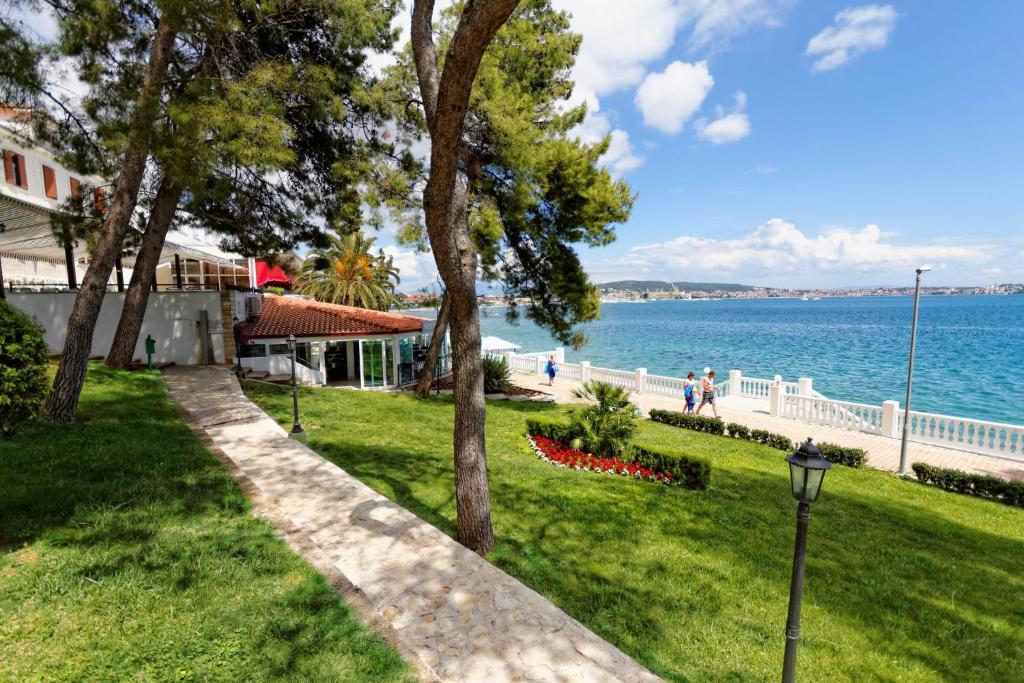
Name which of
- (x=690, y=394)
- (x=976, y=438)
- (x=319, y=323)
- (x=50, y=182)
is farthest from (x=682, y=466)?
(x=50, y=182)

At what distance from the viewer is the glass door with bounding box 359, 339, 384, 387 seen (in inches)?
720

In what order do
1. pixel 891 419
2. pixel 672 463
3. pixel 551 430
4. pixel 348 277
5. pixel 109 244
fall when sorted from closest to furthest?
pixel 109 244 → pixel 672 463 → pixel 551 430 → pixel 891 419 → pixel 348 277

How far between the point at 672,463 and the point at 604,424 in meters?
1.68

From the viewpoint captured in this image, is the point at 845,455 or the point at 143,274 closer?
the point at 845,455

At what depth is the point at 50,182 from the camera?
1970 cm

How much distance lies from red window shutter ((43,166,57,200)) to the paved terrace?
21.5 m

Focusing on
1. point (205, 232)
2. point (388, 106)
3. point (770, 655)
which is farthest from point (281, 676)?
point (205, 232)

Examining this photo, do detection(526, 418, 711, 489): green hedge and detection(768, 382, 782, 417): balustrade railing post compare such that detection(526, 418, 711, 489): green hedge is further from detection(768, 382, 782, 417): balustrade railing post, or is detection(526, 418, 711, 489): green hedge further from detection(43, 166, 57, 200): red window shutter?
detection(43, 166, 57, 200): red window shutter

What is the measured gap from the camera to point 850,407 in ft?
48.3

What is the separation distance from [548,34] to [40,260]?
2519 cm

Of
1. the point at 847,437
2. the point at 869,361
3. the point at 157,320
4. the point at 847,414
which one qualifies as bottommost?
the point at 869,361

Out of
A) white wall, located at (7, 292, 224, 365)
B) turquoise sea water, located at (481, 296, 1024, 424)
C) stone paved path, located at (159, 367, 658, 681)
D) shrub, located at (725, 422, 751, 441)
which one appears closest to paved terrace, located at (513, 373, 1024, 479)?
shrub, located at (725, 422, 751, 441)

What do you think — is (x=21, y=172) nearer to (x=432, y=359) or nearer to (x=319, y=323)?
(x=319, y=323)

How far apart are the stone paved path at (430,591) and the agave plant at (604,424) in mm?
4898
